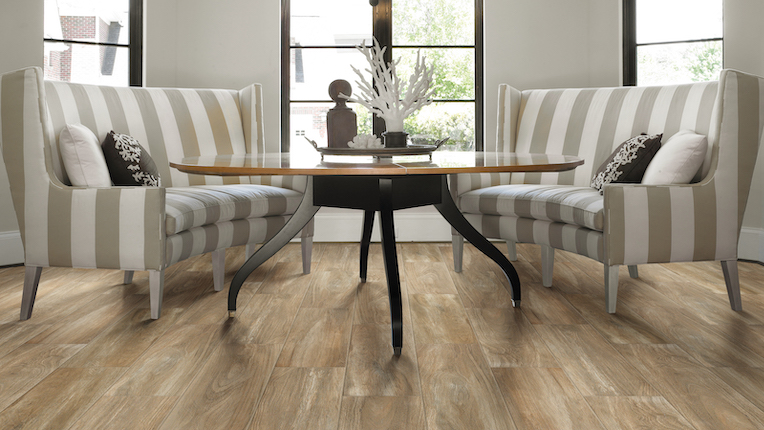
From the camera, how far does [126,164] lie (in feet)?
7.34

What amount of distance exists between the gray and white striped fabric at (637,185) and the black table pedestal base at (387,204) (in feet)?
1.25

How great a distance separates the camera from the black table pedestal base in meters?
1.74

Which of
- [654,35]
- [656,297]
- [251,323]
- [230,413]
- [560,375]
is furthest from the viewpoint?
[654,35]

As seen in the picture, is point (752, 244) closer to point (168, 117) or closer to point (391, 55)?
point (391, 55)

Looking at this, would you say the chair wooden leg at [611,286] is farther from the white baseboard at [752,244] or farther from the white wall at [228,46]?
the white wall at [228,46]

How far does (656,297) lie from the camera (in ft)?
7.51

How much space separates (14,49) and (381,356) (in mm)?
2727

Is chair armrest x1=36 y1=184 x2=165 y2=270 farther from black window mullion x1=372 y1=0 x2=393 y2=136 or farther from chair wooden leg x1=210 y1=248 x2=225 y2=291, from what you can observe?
black window mullion x1=372 y1=0 x2=393 y2=136

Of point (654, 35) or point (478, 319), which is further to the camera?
point (654, 35)

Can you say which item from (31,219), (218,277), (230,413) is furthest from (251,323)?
(31,219)

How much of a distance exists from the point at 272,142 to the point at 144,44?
0.96 metres

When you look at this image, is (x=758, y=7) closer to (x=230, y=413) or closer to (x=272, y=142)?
(x=272, y=142)

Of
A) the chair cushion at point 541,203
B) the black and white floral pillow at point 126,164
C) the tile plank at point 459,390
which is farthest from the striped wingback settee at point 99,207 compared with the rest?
the tile plank at point 459,390

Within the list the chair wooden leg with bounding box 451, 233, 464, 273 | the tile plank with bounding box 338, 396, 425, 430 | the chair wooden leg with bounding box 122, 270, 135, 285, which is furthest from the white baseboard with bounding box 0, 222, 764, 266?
the tile plank with bounding box 338, 396, 425, 430
